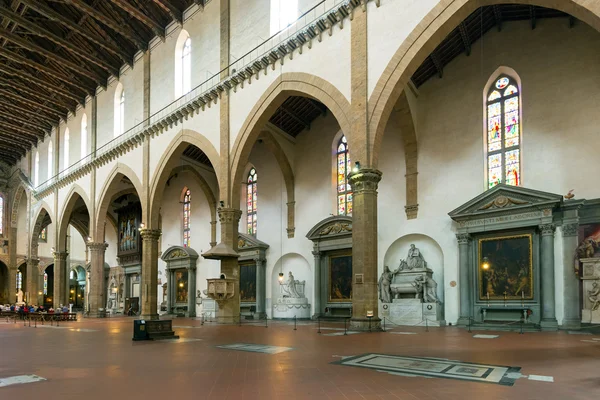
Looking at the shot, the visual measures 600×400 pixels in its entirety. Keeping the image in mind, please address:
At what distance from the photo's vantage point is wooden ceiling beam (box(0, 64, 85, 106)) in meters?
29.8

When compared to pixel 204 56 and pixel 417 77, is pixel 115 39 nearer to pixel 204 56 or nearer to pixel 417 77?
pixel 204 56

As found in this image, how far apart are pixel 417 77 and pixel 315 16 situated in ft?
17.2

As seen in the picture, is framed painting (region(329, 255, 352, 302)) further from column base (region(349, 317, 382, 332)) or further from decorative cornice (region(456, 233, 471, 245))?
column base (region(349, 317, 382, 332))

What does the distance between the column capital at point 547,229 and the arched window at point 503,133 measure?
2028mm

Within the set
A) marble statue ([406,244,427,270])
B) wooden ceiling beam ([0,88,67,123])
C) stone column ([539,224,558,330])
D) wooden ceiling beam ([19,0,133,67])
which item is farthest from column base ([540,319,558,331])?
wooden ceiling beam ([0,88,67,123])

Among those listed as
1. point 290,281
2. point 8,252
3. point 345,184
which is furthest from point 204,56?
point 8,252

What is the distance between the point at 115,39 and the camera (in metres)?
29.3

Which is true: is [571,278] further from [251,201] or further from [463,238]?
[251,201]

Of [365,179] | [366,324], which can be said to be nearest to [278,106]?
[365,179]

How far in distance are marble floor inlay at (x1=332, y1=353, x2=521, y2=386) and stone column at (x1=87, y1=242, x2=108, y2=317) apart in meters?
26.5

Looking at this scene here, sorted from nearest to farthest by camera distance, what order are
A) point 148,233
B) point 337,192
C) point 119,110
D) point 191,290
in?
point 337,192
point 148,233
point 191,290
point 119,110

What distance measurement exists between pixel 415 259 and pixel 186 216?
59.1ft

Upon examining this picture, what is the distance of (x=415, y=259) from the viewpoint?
20.0 m

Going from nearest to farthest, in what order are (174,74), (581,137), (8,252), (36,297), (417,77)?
1. (581,137)
2. (417,77)
3. (174,74)
4. (36,297)
5. (8,252)
